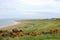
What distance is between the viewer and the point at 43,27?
9422 millimetres

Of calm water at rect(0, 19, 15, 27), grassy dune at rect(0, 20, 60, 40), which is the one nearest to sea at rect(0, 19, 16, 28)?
calm water at rect(0, 19, 15, 27)

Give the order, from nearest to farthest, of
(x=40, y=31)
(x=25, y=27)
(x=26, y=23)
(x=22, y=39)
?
(x=22, y=39) < (x=40, y=31) < (x=25, y=27) < (x=26, y=23)

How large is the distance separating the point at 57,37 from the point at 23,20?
6.61 feet

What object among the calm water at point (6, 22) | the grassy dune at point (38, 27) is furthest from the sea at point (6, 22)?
the grassy dune at point (38, 27)

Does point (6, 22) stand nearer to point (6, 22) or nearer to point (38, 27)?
point (6, 22)

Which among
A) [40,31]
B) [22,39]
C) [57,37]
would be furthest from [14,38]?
[57,37]

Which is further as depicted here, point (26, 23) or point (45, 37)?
point (26, 23)

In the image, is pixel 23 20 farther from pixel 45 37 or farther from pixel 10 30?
pixel 45 37

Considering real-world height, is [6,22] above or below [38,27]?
above

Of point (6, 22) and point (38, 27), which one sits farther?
point (6, 22)

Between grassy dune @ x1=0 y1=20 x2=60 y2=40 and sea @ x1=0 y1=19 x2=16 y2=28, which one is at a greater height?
sea @ x1=0 y1=19 x2=16 y2=28

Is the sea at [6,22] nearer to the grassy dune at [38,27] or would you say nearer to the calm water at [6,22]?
the calm water at [6,22]

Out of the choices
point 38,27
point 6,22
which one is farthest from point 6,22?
point 38,27

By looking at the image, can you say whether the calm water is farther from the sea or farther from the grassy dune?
the grassy dune
